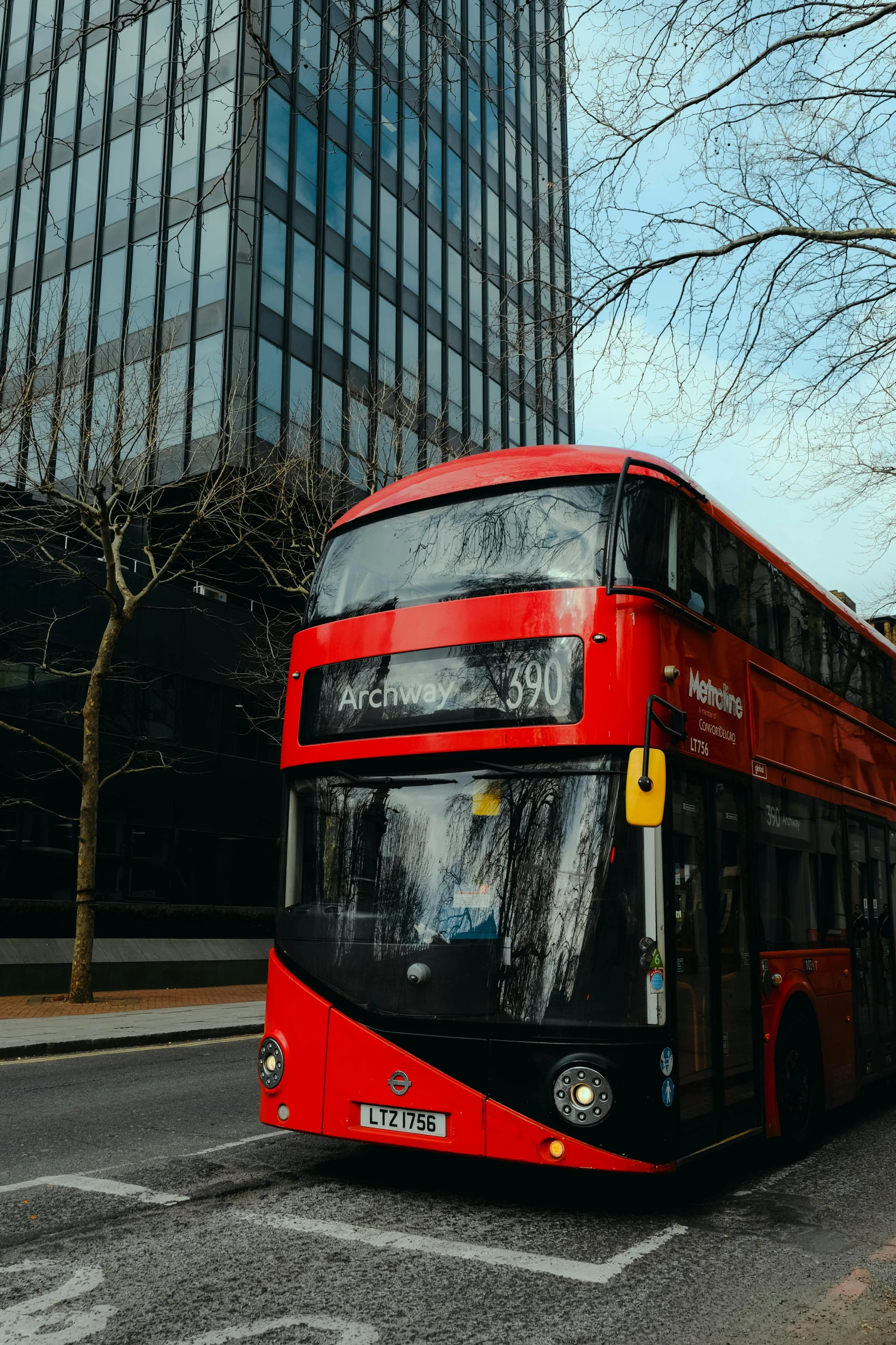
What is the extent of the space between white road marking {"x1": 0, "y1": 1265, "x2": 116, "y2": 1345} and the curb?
23.1 feet

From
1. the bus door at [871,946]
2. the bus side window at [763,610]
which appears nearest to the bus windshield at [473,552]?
the bus side window at [763,610]

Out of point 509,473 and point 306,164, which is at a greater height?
point 306,164

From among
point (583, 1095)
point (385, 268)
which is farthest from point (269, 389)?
point (583, 1095)

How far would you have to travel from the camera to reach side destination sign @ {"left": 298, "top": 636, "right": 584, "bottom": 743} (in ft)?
19.6

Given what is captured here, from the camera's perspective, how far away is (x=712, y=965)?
6379 mm

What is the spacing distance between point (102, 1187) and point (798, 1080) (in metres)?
4.49

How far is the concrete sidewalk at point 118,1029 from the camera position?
12.6 metres

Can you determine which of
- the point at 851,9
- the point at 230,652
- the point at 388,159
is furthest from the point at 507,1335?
the point at 388,159

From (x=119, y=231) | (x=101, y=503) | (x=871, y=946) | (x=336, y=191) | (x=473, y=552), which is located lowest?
(x=871, y=946)

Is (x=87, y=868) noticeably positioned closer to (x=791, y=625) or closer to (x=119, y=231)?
(x=791, y=625)

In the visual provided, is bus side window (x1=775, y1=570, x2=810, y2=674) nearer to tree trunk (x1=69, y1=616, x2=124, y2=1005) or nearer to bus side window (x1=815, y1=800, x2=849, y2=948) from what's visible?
bus side window (x1=815, y1=800, x2=849, y2=948)

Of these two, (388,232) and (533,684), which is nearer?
(533,684)

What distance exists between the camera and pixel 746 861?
705 cm

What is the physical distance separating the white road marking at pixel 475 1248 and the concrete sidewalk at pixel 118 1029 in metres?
7.92
